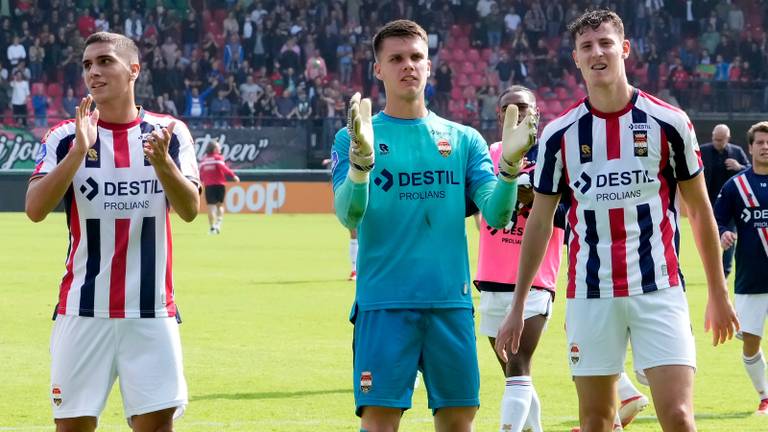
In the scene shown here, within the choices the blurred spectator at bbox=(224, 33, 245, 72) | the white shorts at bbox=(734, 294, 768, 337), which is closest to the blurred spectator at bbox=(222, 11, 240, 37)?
the blurred spectator at bbox=(224, 33, 245, 72)

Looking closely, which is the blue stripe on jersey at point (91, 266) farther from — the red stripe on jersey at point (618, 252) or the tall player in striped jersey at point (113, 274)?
the red stripe on jersey at point (618, 252)

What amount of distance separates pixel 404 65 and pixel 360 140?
1.95 feet

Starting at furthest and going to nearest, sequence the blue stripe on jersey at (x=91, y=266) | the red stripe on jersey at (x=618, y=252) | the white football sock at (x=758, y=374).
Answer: the white football sock at (x=758, y=374) < the red stripe on jersey at (x=618, y=252) < the blue stripe on jersey at (x=91, y=266)

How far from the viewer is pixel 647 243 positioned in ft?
18.3

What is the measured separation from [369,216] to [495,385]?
4.70 metres

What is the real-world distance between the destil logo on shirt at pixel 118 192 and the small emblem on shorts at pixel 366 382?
3.71 feet

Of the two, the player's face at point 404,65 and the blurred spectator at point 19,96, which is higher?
the blurred spectator at point 19,96

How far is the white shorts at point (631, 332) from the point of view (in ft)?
18.1

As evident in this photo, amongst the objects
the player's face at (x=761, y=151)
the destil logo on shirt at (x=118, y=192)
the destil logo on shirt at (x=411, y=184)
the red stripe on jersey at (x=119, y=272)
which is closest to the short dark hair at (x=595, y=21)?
the destil logo on shirt at (x=411, y=184)

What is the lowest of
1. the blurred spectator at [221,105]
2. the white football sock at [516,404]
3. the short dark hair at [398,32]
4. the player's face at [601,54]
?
the white football sock at [516,404]

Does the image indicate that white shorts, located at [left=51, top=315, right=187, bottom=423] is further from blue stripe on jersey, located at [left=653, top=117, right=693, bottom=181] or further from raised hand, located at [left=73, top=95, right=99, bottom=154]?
blue stripe on jersey, located at [left=653, top=117, right=693, bottom=181]

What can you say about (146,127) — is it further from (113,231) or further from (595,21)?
(595,21)

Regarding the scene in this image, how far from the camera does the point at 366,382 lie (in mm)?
5242

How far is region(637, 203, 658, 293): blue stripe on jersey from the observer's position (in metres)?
5.57
